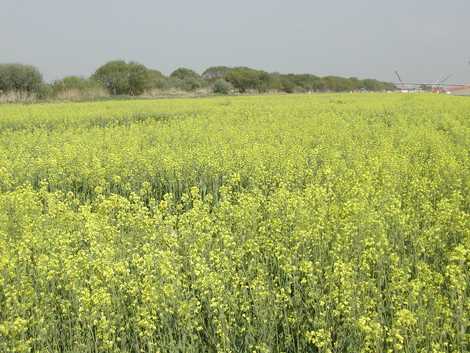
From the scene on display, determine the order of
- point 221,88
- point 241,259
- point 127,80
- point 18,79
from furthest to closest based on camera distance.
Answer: point 127,80, point 221,88, point 18,79, point 241,259

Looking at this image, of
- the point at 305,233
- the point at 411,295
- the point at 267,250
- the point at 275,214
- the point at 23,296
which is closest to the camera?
the point at 411,295

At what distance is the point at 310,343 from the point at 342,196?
2746 millimetres

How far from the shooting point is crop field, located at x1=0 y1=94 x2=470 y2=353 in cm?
344

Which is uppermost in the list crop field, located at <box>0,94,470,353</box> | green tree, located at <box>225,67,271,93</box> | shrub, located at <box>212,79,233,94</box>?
green tree, located at <box>225,67,271,93</box>

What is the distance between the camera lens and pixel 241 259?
14.8 feet

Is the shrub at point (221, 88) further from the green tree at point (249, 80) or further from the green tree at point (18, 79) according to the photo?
the green tree at point (249, 80)

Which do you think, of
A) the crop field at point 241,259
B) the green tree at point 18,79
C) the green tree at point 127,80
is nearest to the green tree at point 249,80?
the green tree at point 127,80

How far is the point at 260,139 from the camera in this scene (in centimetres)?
1176

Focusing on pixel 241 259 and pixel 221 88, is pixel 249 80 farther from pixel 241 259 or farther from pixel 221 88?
pixel 241 259

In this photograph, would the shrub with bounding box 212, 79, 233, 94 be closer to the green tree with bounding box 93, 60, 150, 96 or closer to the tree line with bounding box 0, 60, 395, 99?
the tree line with bounding box 0, 60, 395, 99

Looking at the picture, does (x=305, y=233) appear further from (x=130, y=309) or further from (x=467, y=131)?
(x=467, y=131)

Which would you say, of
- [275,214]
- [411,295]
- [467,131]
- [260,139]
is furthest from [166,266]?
[467,131]

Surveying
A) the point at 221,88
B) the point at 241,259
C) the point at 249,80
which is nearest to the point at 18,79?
the point at 221,88

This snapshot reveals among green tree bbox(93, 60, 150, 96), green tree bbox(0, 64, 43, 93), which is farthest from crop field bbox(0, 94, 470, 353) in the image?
green tree bbox(93, 60, 150, 96)
